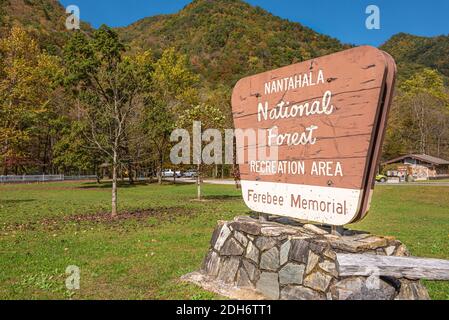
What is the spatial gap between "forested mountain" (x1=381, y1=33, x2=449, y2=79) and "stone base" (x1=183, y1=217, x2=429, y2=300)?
3199 inches

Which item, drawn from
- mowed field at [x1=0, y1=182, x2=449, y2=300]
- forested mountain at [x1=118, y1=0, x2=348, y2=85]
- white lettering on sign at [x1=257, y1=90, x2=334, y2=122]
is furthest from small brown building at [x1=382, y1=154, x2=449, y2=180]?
white lettering on sign at [x1=257, y1=90, x2=334, y2=122]

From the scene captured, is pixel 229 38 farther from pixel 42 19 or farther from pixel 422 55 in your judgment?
pixel 422 55

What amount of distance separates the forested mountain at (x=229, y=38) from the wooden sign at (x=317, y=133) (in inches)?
2495

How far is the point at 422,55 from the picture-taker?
83.5 m

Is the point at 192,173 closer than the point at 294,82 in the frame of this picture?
No

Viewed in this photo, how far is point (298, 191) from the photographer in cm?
591

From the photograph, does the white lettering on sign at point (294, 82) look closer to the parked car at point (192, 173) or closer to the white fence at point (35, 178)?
the parked car at point (192, 173)

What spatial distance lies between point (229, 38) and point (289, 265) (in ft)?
311

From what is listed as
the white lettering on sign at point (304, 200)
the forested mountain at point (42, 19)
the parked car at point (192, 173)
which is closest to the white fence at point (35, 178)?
the parked car at point (192, 173)

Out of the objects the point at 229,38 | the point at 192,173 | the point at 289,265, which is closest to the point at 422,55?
the point at 229,38

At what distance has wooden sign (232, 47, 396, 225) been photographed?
4957 millimetres

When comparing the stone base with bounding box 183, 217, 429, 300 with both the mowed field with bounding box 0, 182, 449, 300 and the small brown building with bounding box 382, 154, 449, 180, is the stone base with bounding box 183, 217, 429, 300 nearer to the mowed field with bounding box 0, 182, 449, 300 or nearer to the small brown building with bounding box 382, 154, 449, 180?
the mowed field with bounding box 0, 182, 449, 300
